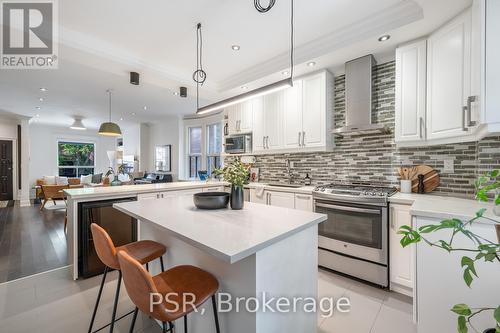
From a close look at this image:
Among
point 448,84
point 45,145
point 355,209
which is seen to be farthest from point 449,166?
point 45,145

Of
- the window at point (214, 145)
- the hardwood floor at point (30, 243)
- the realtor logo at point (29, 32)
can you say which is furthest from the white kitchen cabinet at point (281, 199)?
the realtor logo at point (29, 32)

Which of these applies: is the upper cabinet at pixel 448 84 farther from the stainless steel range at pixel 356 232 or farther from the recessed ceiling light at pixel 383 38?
the stainless steel range at pixel 356 232

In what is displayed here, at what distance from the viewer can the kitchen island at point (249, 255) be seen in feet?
3.82

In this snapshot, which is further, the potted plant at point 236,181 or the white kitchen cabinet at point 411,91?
the white kitchen cabinet at point 411,91

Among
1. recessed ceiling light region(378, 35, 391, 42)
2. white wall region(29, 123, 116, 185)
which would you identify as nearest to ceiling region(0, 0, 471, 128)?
recessed ceiling light region(378, 35, 391, 42)

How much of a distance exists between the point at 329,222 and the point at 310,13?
2.28 m

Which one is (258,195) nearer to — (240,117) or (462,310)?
(240,117)

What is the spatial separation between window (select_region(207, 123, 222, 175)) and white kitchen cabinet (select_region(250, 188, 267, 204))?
8.81 feet

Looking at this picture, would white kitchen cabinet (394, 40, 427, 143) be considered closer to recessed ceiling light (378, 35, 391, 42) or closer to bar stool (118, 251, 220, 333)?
recessed ceiling light (378, 35, 391, 42)

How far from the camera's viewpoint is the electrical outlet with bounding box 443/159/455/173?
2.43 metres

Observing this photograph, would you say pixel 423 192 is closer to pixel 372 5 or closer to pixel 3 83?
pixel 372 5

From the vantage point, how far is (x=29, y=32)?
2469 millimetres

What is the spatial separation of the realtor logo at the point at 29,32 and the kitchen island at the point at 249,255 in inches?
90.2

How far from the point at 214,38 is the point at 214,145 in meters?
3.85
